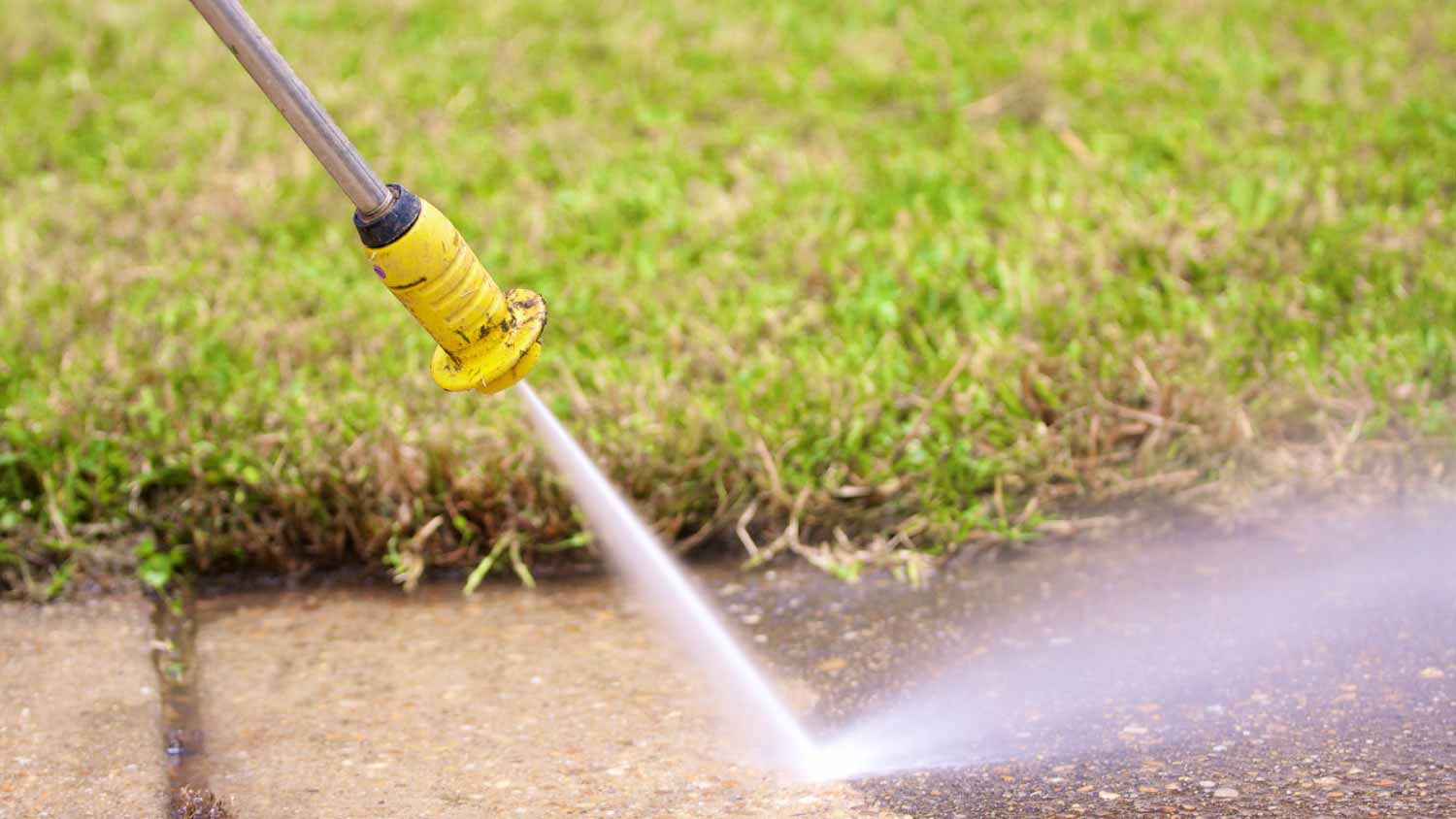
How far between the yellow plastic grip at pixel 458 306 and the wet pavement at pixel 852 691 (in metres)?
0.48

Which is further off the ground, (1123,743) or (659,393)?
(659,393)

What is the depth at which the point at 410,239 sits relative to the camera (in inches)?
68.9

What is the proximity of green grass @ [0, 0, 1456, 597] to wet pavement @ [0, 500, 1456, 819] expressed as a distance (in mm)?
133

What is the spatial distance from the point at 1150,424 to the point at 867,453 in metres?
0.46

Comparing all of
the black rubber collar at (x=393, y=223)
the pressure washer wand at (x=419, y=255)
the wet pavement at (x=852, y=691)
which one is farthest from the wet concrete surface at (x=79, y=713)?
the black rubber collar at (x=393, y=223)

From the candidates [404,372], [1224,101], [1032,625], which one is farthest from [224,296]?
[1224,101]

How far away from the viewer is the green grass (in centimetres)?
247

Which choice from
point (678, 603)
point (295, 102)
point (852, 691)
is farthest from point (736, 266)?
point (295, 102)

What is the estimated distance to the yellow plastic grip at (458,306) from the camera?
5.78 ft

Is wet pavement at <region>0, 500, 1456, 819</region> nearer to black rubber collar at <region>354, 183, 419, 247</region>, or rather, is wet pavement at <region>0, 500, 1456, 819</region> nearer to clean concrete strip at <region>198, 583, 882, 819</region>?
clean concrete strip at <region>198, 583, 882, 819</region>

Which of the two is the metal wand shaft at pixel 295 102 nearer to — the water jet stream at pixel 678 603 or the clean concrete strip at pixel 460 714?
the water jet stream at pixel 678 603

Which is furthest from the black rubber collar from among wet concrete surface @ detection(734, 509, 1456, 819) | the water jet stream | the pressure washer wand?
wet concrete surface @ detection(734, 509, 1456, 819)

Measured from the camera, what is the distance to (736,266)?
124 inches

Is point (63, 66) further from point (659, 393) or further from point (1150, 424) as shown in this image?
point (1150, 424)
